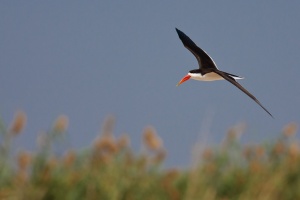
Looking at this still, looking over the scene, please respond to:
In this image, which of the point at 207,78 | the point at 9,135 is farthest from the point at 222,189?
the point at 207,78

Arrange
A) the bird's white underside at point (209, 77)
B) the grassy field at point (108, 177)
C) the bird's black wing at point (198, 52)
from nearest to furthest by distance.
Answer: the grassy field at point (108, 177) < the bird's white underside at point (209, 77) < the bird's black wing at point (198, 52)

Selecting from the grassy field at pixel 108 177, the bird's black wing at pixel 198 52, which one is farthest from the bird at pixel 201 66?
the grassy field at pixel 108 177

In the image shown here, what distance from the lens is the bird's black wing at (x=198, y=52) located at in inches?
547

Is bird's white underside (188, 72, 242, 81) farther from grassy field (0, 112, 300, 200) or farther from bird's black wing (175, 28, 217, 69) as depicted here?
grassy field (0, 112, 300, 200)

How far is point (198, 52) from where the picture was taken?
14.5 m

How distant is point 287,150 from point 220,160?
115 cm

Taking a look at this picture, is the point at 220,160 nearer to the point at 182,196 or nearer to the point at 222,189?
the point at 222,189

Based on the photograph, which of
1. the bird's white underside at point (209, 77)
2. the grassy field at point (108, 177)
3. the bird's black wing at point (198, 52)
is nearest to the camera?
the grassy field at point (108, 177)

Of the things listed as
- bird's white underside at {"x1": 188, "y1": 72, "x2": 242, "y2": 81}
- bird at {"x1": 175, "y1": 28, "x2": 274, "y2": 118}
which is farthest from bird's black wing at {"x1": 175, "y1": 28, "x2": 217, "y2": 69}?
bird's white underside at {"x1": 188, "y1": 72, "x2": 242, "y2": 81}

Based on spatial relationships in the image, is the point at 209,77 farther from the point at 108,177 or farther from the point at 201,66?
the point at 108,177

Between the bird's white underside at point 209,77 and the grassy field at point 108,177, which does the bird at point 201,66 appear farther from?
the grassy field at point 108,177

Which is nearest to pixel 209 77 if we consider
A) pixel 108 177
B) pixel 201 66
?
pixel 201 66

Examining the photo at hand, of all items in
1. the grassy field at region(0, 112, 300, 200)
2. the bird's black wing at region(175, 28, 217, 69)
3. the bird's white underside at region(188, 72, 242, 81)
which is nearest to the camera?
the grassy field at region(0, 112, 300, 200)

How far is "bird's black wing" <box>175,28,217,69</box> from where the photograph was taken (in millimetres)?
13906
